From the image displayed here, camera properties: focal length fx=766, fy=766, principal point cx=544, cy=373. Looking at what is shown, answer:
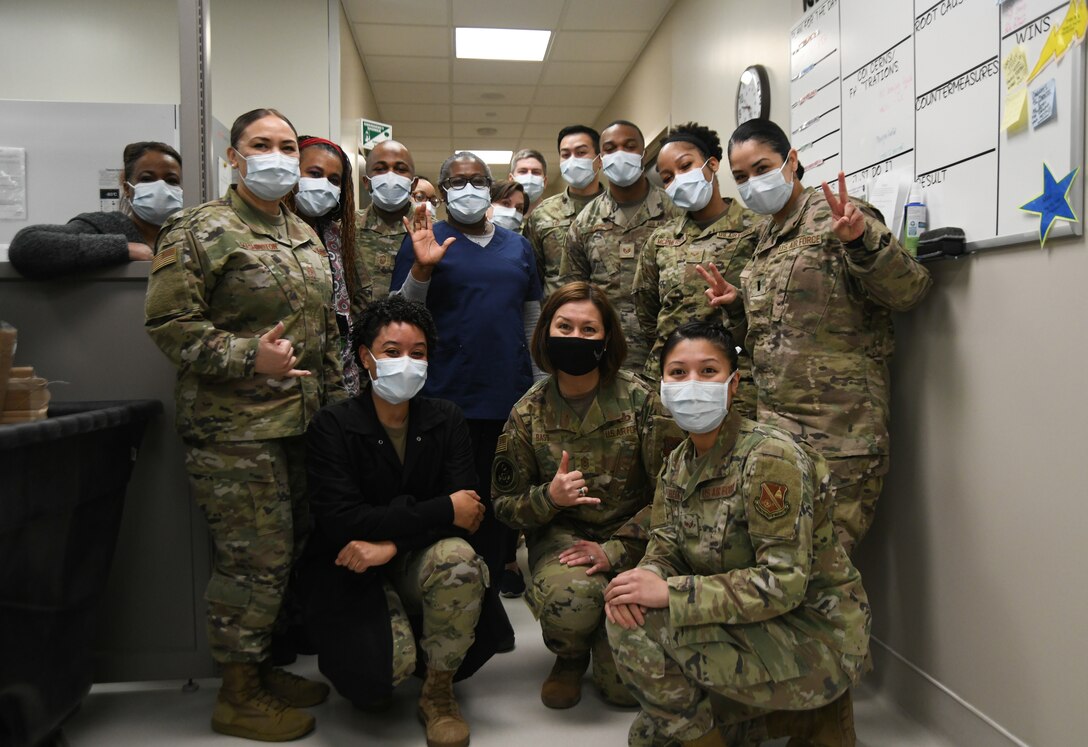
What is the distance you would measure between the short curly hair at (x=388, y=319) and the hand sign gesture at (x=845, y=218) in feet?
3.37

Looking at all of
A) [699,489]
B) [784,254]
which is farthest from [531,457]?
[784,254]

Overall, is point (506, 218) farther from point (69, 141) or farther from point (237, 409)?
point (69, 141)

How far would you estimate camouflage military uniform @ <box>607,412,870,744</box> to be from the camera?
4.94ft

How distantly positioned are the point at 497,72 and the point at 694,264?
4309mm

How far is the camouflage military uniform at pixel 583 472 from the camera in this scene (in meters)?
2.03

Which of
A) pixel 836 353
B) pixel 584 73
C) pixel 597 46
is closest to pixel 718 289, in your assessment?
pixel 836 353

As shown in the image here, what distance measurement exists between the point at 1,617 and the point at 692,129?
2310mm

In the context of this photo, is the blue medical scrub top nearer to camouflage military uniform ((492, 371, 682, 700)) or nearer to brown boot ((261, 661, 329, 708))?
camouflage military uniform ((492, 371, 682, 700))

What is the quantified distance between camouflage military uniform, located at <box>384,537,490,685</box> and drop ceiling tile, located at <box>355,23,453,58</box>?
4.32 m

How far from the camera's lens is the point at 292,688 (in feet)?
6.70

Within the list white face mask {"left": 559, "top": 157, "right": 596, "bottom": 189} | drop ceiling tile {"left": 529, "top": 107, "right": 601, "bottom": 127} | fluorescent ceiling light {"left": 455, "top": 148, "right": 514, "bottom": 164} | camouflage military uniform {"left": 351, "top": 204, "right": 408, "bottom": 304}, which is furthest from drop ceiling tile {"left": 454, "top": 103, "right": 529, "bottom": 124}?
camouflage military uniform {"left": 351, "top": 204, "right": 408, "bottom": 304}

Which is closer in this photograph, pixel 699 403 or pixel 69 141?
pixel 699 403

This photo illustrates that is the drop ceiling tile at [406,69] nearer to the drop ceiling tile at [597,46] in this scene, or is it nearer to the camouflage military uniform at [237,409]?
the drop ceiling tile at [597,46]

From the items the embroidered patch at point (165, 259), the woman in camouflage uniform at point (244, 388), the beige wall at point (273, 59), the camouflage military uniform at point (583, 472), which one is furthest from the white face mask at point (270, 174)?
the beige wall at point (273, 59)
